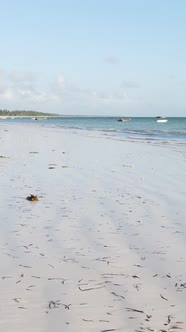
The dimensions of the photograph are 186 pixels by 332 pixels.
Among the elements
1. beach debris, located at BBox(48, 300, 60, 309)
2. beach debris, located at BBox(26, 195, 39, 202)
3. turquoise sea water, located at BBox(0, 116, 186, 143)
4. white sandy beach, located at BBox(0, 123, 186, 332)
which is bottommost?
beach debris, located at BBox(48, 300, 60, 309)

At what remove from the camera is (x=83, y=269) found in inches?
205

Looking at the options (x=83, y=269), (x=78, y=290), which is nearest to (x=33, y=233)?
(x=83, y=269)

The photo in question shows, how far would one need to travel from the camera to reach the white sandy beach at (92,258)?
4.01 meters

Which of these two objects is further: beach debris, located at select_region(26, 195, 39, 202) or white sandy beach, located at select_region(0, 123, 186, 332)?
beach debris, located at select_region(26, 195, 39, 202)

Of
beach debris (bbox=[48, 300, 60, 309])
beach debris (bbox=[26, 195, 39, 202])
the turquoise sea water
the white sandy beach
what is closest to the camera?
the white sandy beach

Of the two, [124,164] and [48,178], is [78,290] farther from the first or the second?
[124,164]

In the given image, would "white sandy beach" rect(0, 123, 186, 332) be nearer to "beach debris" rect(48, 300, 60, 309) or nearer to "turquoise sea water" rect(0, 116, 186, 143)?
"beach debris" rect(48, 300, 60, 309)

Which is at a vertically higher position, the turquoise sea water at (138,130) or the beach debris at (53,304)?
the turquoise sea water at (138,130)

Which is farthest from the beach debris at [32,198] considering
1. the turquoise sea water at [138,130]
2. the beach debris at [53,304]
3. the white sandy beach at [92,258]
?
the turquoise sea water at [138,130]

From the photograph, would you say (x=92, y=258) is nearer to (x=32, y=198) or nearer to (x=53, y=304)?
(x=53, y=304)

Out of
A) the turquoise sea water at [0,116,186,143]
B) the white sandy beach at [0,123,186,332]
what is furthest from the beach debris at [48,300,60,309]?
the turquoise sea water at [0,116,186,143]

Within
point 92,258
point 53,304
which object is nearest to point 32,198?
point 92,258

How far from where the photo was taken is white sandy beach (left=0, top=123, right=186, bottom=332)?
4.01 m

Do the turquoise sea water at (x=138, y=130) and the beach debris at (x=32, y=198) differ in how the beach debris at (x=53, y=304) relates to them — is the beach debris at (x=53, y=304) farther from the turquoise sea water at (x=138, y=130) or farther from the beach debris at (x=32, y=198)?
the turquoise sea water at (x=138, y=130)
